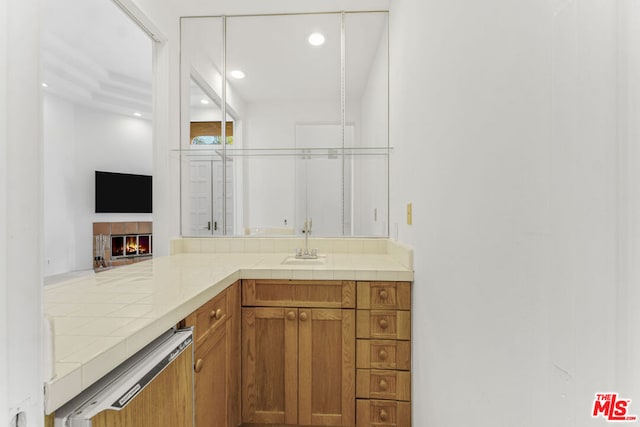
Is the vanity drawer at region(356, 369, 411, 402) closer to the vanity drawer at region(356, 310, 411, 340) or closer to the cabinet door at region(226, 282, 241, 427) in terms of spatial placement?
the vanity drawer at region(356, 310, 411, 340)

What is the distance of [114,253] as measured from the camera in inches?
135

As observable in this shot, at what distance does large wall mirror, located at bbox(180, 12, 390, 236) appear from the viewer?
227 cm

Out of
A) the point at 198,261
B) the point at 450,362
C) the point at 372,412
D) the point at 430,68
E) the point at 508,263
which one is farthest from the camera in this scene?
the point at 198,261

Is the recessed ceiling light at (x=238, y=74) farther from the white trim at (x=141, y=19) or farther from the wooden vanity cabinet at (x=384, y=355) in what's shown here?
the wooden vanity cabinet at (x=384, y=355)

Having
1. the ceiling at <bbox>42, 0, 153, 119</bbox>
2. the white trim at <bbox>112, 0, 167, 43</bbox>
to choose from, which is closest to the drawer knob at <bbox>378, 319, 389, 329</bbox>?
the ceiling at <bbox>42, 0, 153, 119</bbox>

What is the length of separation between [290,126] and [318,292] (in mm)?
1289

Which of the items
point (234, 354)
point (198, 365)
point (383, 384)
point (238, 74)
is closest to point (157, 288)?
point (198, 365)

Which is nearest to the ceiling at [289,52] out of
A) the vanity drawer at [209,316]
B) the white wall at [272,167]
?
the white wall at [272,167]

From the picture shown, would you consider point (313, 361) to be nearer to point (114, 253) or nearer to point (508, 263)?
point (508, 263)

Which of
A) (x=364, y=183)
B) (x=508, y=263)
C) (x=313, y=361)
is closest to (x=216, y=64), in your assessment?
(x=364, y=183)

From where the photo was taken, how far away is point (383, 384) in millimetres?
1615

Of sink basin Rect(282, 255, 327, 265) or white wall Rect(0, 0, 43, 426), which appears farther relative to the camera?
sink basin Rect(282, 255, 327, 265)

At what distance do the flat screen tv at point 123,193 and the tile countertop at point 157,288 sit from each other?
208 centimetres

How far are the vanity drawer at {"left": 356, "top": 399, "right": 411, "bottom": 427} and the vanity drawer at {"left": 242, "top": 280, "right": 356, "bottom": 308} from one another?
0.53 metres
